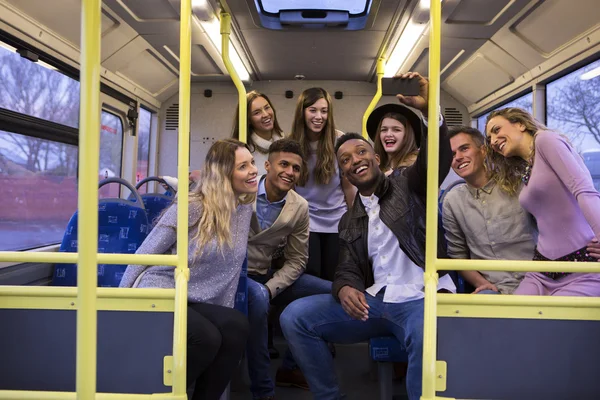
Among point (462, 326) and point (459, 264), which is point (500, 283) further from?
point (459, 264)

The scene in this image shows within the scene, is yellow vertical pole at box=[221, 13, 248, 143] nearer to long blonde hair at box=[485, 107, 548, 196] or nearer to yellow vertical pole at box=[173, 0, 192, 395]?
yellow vertical pole at box=[173, 0, 192, 395]

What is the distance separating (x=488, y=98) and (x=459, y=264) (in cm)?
470

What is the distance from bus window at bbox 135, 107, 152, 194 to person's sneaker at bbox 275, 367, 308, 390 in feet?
11.5

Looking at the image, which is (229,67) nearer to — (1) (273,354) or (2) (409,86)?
(2) (409,86)

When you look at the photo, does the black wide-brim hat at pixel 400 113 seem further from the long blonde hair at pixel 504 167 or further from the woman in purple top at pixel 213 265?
the woman in purple top at pixel 213 265

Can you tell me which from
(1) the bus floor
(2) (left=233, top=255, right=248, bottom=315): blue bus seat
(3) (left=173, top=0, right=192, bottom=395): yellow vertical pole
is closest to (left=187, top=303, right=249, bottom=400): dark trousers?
(2) (left=233, top=255, right=248, bottom=315): blue bus seat

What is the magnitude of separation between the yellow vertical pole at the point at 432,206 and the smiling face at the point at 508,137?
90cm

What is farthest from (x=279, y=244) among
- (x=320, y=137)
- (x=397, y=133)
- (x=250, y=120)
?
(x=397, y=133)

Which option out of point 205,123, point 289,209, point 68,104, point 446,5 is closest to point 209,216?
point 289,209

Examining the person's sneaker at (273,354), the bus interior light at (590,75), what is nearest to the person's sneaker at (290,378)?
the person's sneaker at (273,354)

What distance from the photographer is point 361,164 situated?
239 cm

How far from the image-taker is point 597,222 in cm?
169

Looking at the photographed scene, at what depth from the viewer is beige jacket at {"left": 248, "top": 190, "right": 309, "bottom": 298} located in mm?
2801

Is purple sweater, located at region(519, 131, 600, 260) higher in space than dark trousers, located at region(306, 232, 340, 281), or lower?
higher
